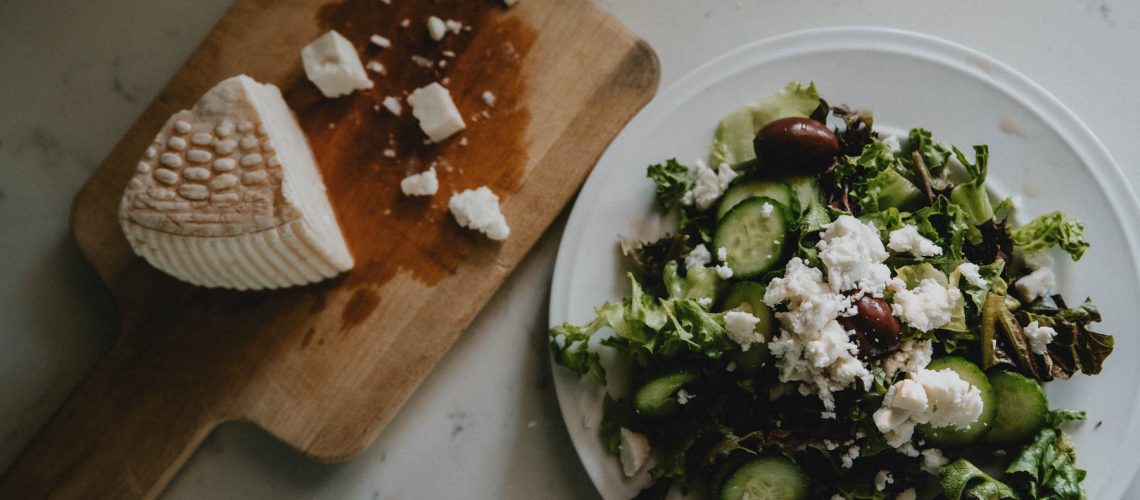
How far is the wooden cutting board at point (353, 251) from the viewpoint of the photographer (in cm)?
232

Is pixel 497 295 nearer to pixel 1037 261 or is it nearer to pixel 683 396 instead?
pixel 683 396

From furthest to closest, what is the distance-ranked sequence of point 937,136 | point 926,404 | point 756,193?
point 937,136
point 756,193
point 926,404

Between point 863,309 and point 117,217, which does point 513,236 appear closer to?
point 863,309

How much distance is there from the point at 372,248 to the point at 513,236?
45 centimetres

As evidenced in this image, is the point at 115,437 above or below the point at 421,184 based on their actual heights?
below

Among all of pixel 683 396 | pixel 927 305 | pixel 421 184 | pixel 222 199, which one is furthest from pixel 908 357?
pixel 222 199

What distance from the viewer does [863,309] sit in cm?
182

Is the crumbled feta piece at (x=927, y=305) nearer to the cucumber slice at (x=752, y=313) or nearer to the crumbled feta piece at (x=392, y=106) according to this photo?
the cucumber slice at (x=752, y=313)

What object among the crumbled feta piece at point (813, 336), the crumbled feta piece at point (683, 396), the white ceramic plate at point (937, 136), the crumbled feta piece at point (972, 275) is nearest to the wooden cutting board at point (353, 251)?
the white ceramic plate at point (937, 136)

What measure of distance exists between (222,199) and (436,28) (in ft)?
2.70

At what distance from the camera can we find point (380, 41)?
240 centimetres

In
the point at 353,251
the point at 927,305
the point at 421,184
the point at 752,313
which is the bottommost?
the point at 353,251

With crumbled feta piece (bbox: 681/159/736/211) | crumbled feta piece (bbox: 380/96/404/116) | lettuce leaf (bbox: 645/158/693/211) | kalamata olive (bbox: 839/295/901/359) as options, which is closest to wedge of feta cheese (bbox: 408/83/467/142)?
crumbled feta piece (bbox: 380/96/404/116)

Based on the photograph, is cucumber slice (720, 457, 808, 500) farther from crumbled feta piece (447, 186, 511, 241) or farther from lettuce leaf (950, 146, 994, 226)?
crumbled feta piece (447, 186, 511, 241)
